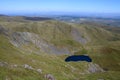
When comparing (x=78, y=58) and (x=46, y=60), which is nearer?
(x=46, y=60)

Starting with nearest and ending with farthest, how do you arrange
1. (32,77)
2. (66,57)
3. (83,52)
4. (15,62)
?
(32,77) < (15,62) < (66,57) < (83,52)

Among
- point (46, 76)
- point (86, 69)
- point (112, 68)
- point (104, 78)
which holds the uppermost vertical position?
point (46, 76)

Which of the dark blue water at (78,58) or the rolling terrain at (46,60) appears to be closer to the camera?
the rolling terrain at (46,60)

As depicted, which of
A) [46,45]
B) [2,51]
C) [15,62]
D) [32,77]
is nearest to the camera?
[32,77]

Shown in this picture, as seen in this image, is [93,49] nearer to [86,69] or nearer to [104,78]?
[86,69]

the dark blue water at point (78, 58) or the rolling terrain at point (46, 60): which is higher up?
the rolling terrain at point (46, 60)

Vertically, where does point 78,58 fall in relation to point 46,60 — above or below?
below

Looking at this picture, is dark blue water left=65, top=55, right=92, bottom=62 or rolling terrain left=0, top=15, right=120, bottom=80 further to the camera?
dark blue water left=65, top=55, right=92, bottom=62

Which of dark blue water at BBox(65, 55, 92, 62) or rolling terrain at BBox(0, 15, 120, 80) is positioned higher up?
rolling terrain at BBox(0, 15, 120, 80)

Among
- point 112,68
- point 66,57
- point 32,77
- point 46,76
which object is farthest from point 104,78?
point 66,57

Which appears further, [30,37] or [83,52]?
[83,52]

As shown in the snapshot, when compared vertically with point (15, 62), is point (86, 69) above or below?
below
